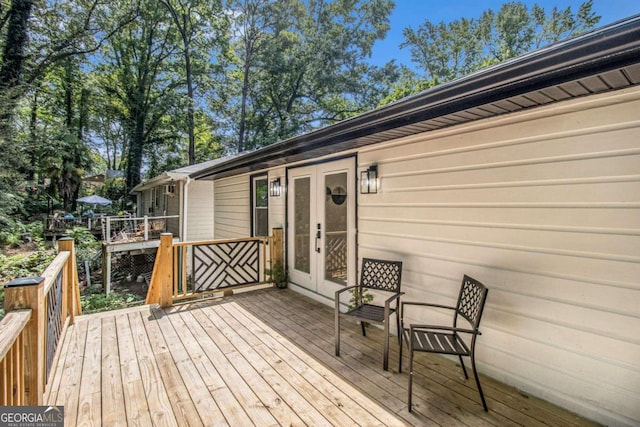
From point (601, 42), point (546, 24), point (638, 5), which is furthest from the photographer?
point (546, 24)

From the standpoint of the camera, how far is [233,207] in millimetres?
7590

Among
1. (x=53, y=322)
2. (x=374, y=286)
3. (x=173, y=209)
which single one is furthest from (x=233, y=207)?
(x=374, y=286)

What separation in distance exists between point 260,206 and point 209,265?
165 cm

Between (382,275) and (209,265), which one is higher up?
(382,275)

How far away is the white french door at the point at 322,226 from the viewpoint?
163 inches

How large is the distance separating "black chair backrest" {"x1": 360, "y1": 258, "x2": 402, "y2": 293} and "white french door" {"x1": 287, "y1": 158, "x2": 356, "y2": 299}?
0.55m

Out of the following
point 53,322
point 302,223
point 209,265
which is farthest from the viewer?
point 209,265

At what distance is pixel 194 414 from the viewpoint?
2.12m

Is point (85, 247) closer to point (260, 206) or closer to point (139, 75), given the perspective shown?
point (260, 206)

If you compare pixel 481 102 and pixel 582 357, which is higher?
pixel 481 102

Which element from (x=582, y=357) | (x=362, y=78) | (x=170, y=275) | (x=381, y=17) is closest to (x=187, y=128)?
(x=362, y=78)

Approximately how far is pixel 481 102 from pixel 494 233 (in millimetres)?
1149

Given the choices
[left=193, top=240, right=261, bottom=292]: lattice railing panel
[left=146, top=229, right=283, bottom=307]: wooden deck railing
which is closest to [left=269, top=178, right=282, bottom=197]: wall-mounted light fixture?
[left=146, top=229, right=283, bottom=307]: wooden deck railing

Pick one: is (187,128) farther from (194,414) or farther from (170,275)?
(194,414)
